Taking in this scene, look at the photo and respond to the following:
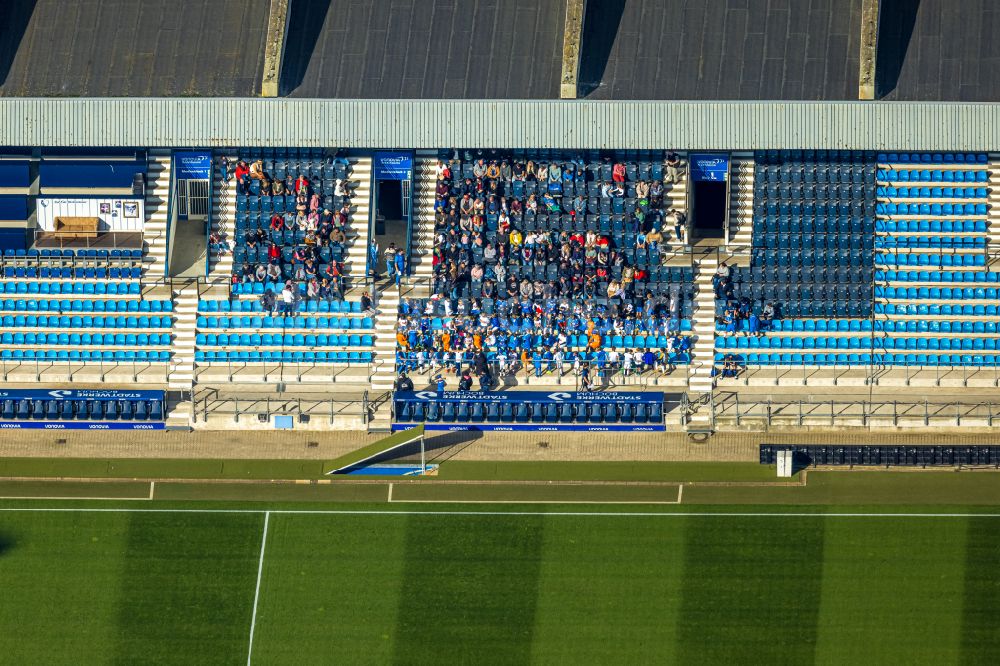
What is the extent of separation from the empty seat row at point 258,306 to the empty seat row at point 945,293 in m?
26.7

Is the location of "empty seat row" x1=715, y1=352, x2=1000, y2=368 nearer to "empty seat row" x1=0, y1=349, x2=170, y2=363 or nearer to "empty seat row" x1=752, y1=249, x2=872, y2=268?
"empty seat row" x1=752, y1=249, x2=872, y2=268

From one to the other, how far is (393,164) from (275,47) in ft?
26.6

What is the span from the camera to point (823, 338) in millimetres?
62438

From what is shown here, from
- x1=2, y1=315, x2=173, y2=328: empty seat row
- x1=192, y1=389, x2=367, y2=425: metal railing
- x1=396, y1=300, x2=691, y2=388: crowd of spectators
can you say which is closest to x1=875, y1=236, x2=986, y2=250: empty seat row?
x1=396, y1=300, x2=691, y2=388: crowd of spectators

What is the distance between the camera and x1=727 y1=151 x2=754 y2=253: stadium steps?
6238 centimetres

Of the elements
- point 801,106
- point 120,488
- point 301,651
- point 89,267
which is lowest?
point 301,651

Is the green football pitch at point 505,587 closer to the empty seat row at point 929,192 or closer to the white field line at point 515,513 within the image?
the white field line at point 515,513

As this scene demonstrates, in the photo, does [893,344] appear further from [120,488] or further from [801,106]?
[120,488]

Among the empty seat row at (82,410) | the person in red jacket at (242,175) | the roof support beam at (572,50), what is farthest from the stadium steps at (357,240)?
the empty seat row at (82,410)

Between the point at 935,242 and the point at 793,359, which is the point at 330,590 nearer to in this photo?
the point at 793,359

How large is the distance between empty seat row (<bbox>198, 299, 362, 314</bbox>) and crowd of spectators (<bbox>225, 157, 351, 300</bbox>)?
1.34ft

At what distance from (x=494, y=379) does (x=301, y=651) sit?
16501mm

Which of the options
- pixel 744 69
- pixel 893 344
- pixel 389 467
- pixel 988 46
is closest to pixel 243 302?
pixel 389 467

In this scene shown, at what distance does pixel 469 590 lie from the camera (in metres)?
61.6
